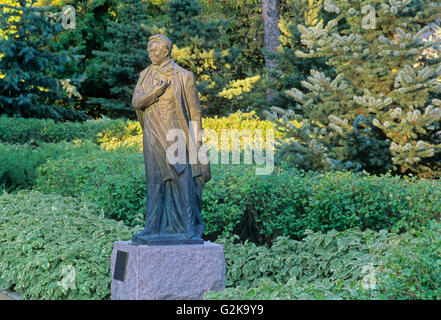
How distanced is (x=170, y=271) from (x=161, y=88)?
69.1 inches

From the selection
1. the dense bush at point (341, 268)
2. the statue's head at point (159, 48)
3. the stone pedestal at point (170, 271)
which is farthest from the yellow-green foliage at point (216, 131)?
the stone pedestal at point (170, 271)

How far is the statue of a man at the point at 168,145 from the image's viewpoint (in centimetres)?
618

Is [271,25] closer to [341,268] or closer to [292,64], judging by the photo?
[292,64]

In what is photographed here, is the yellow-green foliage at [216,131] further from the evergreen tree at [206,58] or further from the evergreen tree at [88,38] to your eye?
the evergreen tree at [88,38]

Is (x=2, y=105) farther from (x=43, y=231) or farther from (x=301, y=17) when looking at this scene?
(x=43, y=231)

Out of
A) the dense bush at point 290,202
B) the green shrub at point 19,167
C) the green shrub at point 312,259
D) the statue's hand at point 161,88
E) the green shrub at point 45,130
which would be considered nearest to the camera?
the statue's hand at point 161,88

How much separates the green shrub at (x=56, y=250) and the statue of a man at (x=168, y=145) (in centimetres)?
102

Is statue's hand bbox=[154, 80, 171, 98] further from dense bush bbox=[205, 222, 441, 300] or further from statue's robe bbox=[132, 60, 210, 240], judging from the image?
dense bush bbox=[205, 222, 441, 300]

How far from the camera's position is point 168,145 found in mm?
6164

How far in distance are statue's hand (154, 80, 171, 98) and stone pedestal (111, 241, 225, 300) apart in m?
1.47

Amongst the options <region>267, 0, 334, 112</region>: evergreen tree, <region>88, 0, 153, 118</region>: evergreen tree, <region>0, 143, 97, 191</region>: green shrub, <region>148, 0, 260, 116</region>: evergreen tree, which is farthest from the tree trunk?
<region>0, 143, 97, 191</region>: green shrub

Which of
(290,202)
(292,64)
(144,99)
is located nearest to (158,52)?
(144,99)

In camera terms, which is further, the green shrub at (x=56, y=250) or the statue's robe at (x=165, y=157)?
the green shrub at (x=56, y=250)

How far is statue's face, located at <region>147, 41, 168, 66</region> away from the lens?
245 inches
